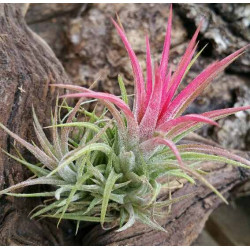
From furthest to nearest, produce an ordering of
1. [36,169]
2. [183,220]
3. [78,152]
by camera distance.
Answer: [183,220] → [36,169] → [78,152]

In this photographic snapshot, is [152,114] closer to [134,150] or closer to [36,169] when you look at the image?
[134,150]

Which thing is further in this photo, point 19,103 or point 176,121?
point 19,103

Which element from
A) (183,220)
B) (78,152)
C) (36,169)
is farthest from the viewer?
(183,220)

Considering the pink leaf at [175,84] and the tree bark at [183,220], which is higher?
the pink leaf at [175,84]

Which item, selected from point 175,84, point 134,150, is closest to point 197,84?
point 175,84

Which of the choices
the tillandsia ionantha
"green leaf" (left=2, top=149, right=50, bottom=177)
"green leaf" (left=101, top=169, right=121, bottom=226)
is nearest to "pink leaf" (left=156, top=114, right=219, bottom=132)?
the tillandsia ionantha

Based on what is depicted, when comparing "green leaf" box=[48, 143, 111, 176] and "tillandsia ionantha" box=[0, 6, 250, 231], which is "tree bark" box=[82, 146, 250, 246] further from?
"green leaf" box=[48, 143, 111, 176]

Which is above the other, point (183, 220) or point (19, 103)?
point (19, 103)

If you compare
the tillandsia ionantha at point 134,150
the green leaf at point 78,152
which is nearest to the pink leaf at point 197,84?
the tillandsia ionantha at point 134,150

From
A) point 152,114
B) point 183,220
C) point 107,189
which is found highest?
point 152,114

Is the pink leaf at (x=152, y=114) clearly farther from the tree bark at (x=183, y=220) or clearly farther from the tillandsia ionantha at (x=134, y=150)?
the tree bark at (x=183, y=220)

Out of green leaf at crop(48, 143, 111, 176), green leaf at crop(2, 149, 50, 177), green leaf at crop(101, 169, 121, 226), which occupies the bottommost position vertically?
green leaf at crop(2, 149, 50, 177)

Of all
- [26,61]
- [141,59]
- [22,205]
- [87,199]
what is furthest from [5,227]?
[141,59]
